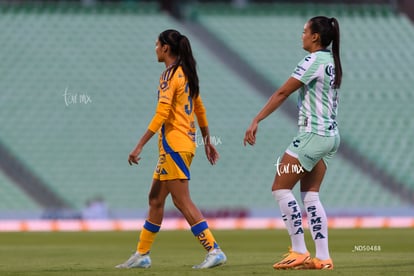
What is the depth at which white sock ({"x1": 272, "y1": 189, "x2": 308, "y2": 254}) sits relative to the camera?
8344mm

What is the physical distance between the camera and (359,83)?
2766 cm

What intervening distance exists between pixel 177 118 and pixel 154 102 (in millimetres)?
17434

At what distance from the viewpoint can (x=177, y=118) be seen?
8.74m

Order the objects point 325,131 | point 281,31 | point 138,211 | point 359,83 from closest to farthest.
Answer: point 325,131 < point 138,211 < point 359,83 < point 281,31

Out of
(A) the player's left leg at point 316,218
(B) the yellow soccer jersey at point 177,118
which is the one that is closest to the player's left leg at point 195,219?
(B) the yellow soccer jersey at point 177,118

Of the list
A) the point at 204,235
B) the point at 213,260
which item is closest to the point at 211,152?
the point at 204,235

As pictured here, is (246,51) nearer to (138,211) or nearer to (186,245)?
(138,211)

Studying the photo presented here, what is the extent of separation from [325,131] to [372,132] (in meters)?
18.3

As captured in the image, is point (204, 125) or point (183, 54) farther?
point (204, 125)

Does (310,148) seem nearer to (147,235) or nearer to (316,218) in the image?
→ (316,218)

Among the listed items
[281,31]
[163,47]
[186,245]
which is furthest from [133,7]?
[163,47]

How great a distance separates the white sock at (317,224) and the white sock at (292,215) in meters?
0.10

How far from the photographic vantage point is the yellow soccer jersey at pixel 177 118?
8664 millimetres

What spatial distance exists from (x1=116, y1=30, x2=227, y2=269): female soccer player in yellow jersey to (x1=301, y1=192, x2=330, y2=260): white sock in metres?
0.84
